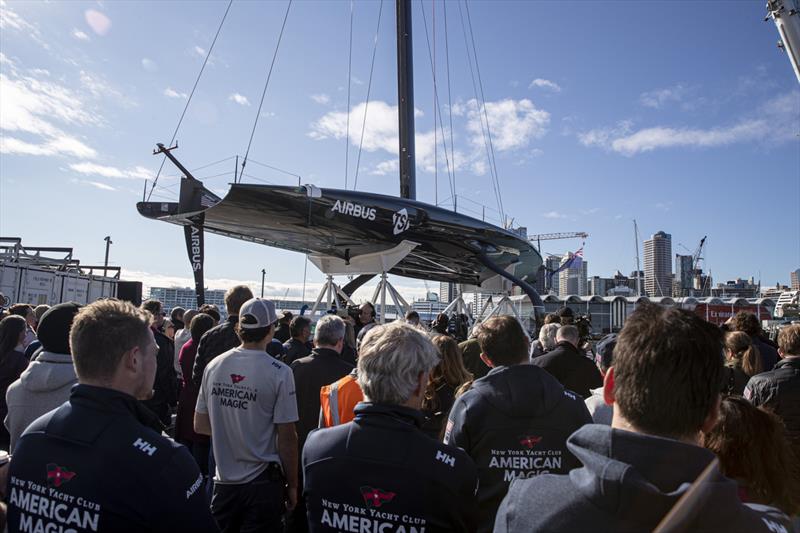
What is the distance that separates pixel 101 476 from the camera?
1533 mm

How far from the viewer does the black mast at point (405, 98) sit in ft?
52.1

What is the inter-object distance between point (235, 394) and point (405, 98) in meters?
14.7

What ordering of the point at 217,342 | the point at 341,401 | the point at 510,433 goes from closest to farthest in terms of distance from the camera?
the point at 510,433, the point at 341,401, the point at 217,342

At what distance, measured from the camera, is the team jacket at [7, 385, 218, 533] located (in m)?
1.54

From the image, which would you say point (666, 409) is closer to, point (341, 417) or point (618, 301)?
point (341, 417)

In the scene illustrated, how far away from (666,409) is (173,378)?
494 centimetres

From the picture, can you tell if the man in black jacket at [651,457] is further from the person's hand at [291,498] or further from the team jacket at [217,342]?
the team jacket at [217,342]

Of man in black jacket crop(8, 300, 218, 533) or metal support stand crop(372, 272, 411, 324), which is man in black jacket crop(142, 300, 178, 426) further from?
metal support stand crop(372, 272, 411, 324)

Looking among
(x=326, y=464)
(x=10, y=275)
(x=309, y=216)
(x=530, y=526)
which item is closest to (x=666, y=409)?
(x=530, y=526)

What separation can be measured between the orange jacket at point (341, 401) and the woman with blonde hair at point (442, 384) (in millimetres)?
535

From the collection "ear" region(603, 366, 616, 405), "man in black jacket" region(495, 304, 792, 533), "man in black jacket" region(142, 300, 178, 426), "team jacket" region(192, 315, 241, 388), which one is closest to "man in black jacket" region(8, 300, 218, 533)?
"man in black jacket" region(495, 304, 792, 533)

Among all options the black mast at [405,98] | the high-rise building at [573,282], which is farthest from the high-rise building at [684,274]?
the black mast at [405,98]

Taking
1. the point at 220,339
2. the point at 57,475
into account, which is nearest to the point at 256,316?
the point at 220,339

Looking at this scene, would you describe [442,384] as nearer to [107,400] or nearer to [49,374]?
[107,400]
